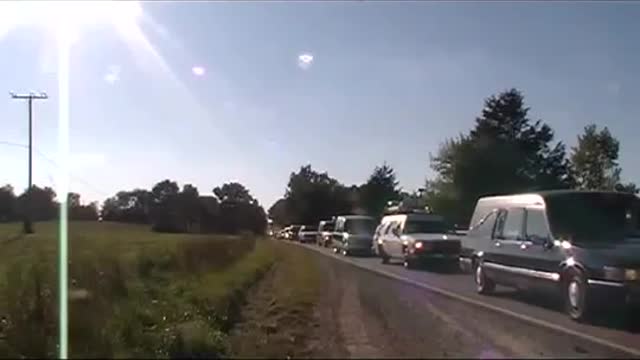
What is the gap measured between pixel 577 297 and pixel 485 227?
5.17 metres

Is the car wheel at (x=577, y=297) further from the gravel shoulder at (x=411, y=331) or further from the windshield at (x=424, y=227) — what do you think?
the windshield at (x=424, y=227)

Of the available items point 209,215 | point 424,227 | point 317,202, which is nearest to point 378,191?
point 317,202

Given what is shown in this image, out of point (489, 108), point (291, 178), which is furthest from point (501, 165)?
point (291, 178)

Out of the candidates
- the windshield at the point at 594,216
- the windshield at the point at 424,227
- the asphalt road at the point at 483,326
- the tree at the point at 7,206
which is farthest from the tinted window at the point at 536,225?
the tree at the point at 7,206

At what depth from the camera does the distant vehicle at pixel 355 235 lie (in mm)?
46188

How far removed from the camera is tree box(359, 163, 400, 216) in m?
119

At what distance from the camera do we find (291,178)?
15062 centimetres

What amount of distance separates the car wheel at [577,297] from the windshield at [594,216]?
0.82 m

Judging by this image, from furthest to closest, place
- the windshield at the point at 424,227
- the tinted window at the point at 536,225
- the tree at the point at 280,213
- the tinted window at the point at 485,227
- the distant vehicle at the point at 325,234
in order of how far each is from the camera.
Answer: the tree at the point at 280,213, the distant vehicle at the point at 325,234, the windshield at the point at 424,227, the tinted window at the point at 485,227, the tinted window at the point at 536,225

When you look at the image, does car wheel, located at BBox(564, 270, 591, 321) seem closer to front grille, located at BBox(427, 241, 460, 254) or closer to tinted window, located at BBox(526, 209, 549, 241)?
tinted window, located at BBox(526, 209, 549, 241)

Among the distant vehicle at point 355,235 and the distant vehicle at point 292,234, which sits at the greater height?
the distant vehicle at point 292,234

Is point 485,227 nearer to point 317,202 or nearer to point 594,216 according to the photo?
point 594,216

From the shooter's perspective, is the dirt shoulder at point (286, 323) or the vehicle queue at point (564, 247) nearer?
the dirt shoulder at point (286, 323)

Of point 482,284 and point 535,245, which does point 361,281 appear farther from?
point 535,245
